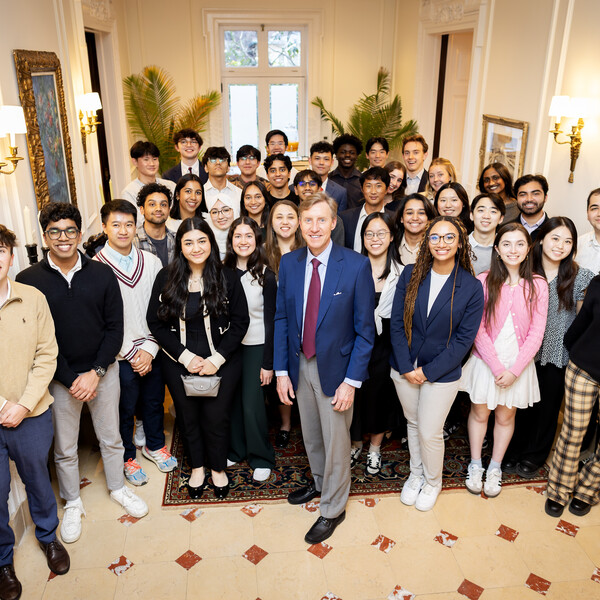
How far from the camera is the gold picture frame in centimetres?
440

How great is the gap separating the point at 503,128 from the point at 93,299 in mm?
5064

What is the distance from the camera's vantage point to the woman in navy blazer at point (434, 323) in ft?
10.9

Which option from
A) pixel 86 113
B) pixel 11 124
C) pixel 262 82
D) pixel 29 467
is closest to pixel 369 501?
pixel 29 467

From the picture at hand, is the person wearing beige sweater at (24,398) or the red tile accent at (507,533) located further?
the red tile accent at (507,533)

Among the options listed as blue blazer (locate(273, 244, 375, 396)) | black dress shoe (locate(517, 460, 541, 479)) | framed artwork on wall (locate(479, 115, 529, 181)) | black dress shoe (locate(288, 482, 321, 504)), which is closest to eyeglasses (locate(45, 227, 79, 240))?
blue blazer (locate(273, 244, 375, 396))

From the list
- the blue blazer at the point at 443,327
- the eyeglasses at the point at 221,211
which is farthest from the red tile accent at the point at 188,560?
the eyeglasses at the point at 221,211

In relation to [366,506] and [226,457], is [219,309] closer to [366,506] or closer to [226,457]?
[226,457]

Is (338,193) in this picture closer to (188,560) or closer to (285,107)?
(188,560)

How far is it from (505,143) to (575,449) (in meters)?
3.91

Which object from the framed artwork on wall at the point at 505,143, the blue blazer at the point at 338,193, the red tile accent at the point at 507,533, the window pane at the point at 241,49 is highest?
the window pane at the point at 241,49

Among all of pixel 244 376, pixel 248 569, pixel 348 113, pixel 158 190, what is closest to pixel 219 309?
pixel 244 376

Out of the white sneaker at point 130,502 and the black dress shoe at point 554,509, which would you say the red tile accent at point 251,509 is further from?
the black dress shoe at point 554,509

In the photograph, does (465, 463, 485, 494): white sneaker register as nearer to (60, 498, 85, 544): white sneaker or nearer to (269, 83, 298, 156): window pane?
(60, 498, 85, 544): white sneaker

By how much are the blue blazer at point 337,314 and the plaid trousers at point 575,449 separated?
1339mm
